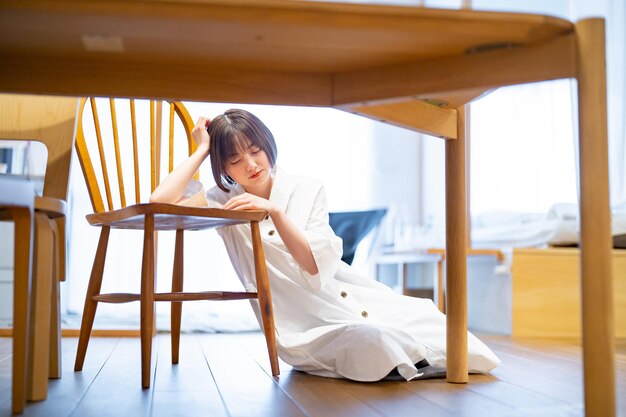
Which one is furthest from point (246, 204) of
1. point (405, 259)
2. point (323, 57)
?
point (405, 259)

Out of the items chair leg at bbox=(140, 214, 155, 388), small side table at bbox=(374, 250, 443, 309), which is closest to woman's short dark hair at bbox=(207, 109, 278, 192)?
chair leg at bbox=(140, 214, 155, 388)

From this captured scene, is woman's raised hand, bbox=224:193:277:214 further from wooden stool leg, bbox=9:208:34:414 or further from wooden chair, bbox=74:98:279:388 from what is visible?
wooden stool leg, bbox=9:208:34:414

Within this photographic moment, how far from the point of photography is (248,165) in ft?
6.19

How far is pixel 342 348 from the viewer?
5.70 feet

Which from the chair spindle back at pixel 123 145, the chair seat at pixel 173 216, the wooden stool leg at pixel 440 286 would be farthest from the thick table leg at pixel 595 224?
the wooden stool leg at pixel 440 286

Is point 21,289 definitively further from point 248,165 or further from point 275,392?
point 248,165

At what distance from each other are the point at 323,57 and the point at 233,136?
0.81 metres

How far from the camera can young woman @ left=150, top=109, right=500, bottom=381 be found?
172 centimetres

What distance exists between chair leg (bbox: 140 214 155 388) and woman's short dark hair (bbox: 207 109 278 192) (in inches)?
15.3

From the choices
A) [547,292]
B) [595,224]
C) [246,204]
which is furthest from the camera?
[547,292]

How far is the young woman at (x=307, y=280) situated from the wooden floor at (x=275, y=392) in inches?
2.2

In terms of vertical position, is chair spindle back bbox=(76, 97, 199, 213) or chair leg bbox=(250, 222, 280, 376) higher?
chair spindle back bbox=(76, 97, 199, 213)

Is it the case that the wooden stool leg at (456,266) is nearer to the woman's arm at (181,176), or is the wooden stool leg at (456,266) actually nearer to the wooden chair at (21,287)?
the woman's arm at (181,176)

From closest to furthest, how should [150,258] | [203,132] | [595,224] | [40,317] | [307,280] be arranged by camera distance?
[595,224]
[40,317]
[150,258]
[307,280]
[203,132]
